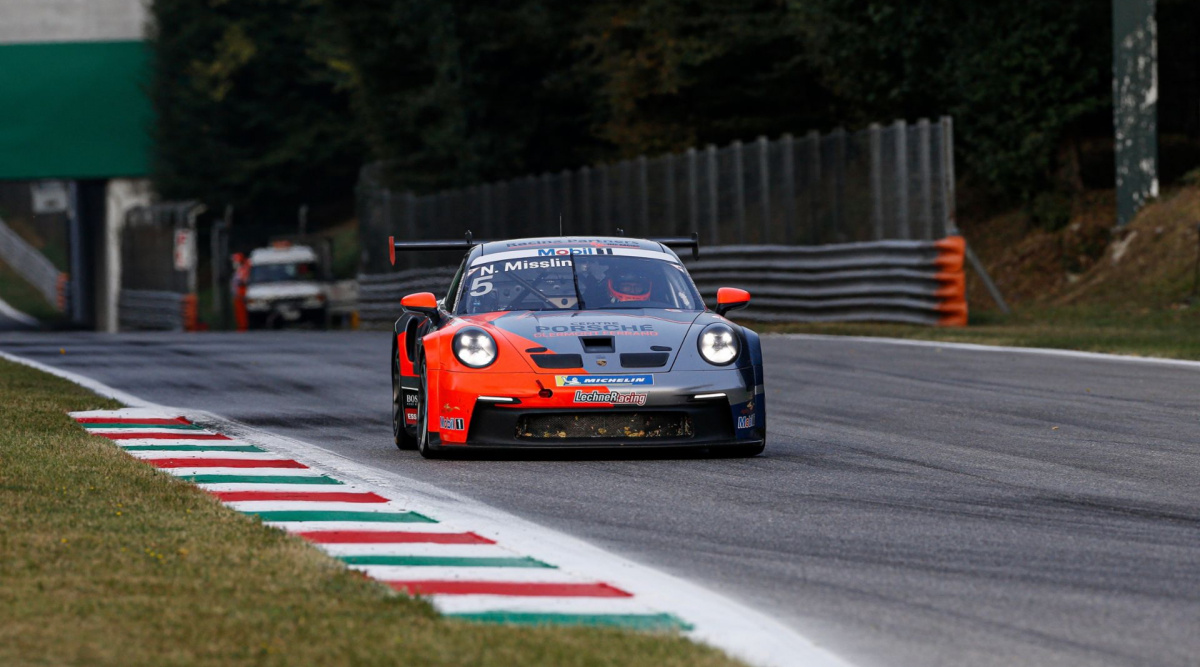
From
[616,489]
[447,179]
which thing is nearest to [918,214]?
[616,489]

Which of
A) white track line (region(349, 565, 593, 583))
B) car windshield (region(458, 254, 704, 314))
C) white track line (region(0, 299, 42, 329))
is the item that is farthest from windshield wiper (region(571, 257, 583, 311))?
white track line (region(0, 299, 42, 329))

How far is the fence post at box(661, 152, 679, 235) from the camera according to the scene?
31.0 metres

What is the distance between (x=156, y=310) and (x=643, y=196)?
78.8ft

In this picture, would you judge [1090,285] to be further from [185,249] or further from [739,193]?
[185,249]

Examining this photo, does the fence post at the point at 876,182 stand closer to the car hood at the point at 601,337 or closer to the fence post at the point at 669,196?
the fence post at the point at 669,196

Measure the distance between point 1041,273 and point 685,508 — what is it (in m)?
21.8

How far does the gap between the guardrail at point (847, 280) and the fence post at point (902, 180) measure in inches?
8.9

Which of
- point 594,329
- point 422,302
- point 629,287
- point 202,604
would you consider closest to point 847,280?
point 629,287

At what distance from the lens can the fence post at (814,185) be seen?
2705cm

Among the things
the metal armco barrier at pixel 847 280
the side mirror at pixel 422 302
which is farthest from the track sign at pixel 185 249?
the side mirror at pixel 422 302

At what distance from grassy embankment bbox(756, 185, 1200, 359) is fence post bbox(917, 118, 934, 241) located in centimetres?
134

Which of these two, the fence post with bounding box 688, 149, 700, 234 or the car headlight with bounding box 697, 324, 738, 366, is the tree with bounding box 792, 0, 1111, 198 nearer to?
the fence post with bounding box 688, 149, 700, 234

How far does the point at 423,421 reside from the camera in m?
10.8

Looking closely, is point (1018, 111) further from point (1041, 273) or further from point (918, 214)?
point (918, 214)
